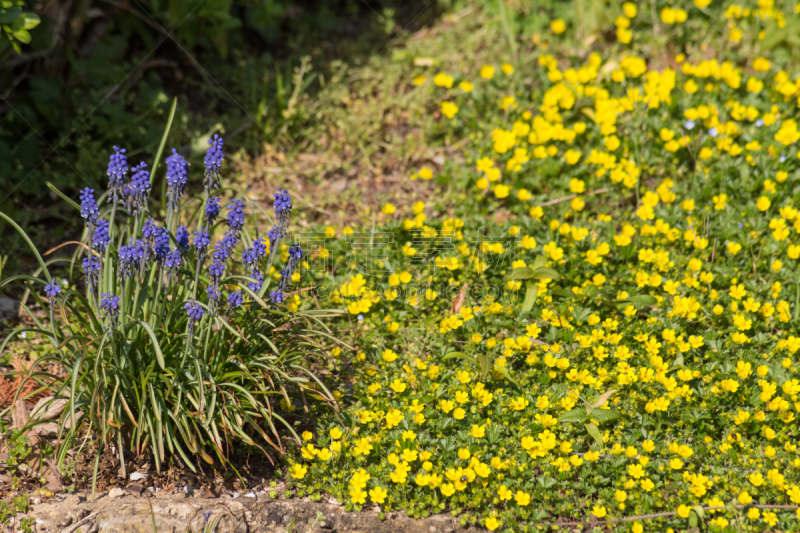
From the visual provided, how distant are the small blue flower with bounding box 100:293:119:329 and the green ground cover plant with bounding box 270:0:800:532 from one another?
0.98 metres

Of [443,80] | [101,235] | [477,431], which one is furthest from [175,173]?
[443,80]

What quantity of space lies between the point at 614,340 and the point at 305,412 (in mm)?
1572

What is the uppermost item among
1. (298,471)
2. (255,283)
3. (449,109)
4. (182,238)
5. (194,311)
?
(449,109)

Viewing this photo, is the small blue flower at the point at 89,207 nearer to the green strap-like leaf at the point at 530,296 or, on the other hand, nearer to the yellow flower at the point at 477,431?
the yellow flower at the point at 477,431

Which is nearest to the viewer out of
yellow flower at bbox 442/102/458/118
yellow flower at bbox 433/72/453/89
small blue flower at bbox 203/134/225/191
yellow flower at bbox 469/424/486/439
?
small blue flower at bbox 203/134/225/191

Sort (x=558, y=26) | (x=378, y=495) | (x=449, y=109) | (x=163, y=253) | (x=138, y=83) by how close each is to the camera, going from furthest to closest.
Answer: (x=558, y=26) < (x=138, y=83) < (x=449, y=109) < (x=378, y=495) < (x=163, y=253)

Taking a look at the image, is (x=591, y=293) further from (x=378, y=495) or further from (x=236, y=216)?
(x=236, y=216)

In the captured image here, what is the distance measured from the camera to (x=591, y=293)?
3.57 metres

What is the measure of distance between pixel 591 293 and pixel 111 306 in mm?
→ 2390

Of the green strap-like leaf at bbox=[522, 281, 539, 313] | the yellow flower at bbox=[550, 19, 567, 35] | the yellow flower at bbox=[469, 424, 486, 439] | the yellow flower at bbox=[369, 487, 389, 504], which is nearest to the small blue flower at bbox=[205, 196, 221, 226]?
the yellow flower at bbox=[369, 487, 389, 504]

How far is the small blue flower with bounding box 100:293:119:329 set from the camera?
8.16 feet

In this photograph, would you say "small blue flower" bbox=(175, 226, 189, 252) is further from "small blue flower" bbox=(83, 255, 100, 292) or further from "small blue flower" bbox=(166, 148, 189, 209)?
"small blue flower" bbox=(83, 255, 100, 292)

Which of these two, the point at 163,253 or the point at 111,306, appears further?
the point at 163,253

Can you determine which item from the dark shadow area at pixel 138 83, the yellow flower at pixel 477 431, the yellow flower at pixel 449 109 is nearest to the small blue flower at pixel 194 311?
the yellow flower at pixel 477 431
